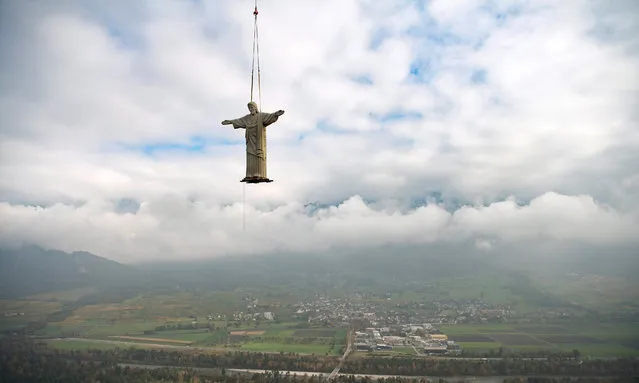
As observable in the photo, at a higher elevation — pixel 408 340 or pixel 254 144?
pixel 254 144

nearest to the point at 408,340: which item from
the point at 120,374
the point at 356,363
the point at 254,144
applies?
the point at 356,363

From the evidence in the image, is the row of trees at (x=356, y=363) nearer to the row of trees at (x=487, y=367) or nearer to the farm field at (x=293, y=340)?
the row of trees at (x=487, y=367)

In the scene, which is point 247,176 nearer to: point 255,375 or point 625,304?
point 255,375

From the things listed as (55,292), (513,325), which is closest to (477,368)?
(513,325)

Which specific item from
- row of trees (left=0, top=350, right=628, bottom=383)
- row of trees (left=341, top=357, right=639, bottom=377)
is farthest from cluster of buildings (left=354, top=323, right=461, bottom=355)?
row of trees (left=0, top=350, right=628, bottom=383)

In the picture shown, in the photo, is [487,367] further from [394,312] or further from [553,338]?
[394,312]

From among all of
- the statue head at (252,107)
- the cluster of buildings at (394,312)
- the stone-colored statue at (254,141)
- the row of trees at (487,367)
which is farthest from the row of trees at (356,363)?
the statue head at (252,107)
